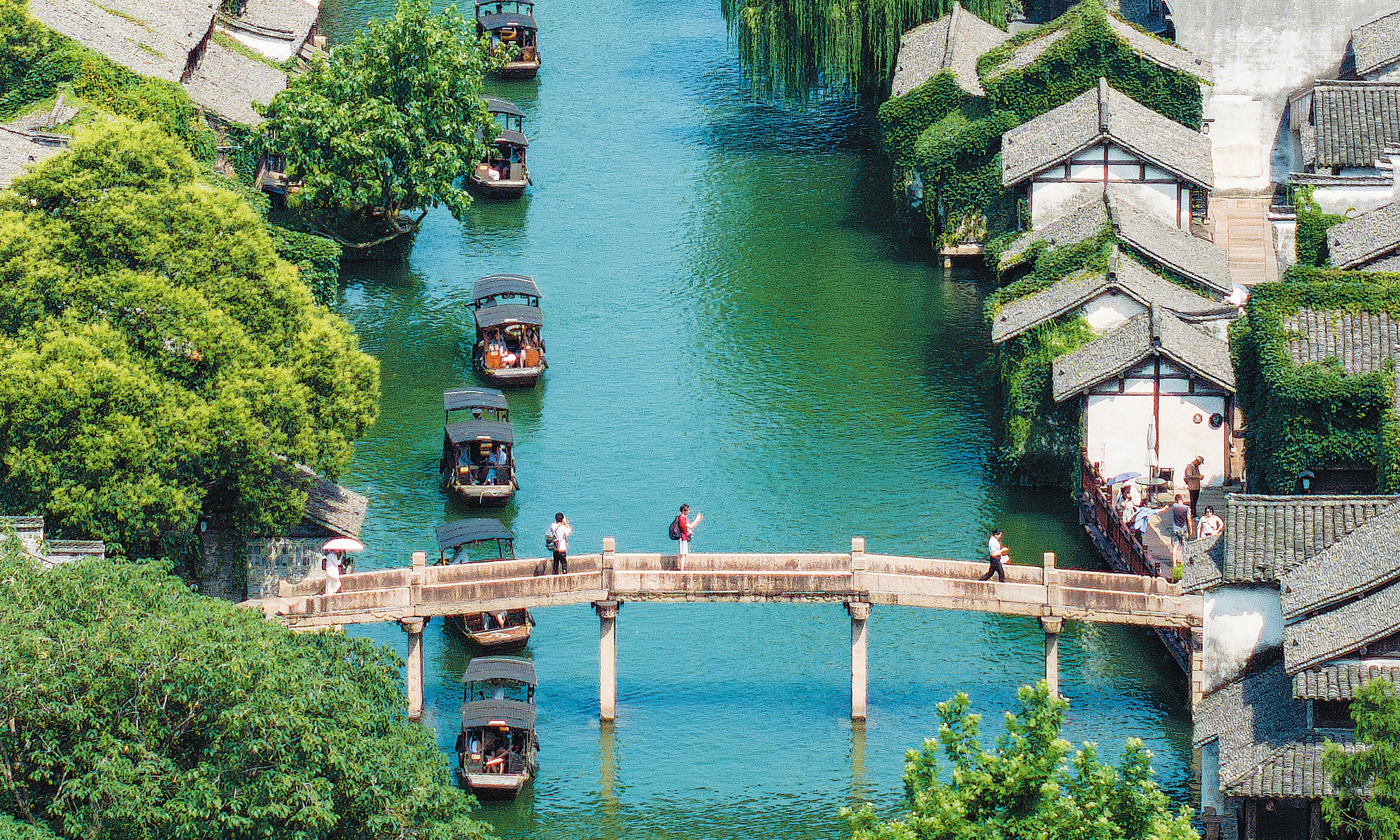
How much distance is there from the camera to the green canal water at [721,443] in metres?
77.4

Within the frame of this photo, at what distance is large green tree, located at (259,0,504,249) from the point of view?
10900cm

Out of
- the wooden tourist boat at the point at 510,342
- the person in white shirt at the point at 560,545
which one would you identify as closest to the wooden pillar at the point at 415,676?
the person in white shirt at the point at 560,545

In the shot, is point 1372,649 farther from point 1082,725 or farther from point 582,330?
point 582,330

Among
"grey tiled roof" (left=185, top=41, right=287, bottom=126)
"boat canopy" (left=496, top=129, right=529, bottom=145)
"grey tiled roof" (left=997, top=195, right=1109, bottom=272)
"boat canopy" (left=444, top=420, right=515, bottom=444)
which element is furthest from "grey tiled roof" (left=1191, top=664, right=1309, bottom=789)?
"boat canopy" (left=496, top=129, right=529, bottom=145)

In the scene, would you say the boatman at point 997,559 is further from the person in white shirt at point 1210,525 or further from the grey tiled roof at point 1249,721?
the grey tiled roof at point 1249,721

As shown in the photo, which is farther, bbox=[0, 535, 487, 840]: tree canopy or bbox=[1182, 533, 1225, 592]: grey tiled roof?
bbox=[1182, 533, 1225, 592]: grey tiled roof

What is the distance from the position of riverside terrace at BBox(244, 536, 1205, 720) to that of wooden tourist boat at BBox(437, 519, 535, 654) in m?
1.65

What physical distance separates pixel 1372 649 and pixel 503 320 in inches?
1841

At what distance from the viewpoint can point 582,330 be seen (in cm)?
10900

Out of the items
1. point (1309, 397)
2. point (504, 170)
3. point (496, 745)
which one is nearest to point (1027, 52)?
point (504, 170)

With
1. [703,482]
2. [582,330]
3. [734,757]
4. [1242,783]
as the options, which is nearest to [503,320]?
[582,330]

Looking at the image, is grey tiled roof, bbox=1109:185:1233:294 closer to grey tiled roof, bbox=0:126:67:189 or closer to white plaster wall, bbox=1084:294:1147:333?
white plaster wall, bbox=1084:294:1147:333

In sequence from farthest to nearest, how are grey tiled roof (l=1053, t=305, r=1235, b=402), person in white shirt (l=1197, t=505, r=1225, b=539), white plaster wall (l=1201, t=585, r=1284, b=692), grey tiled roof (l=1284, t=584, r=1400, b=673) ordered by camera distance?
grey tiled roof (l=1053, t=305, r=1235, b=402), person in white shirt (l=1197, t=505, r=1225, b=539), white plaster wall (l=1201, t=585, r=1284, b=692), grey tiled roof (l=1284, t=584, r=1400, b=673)

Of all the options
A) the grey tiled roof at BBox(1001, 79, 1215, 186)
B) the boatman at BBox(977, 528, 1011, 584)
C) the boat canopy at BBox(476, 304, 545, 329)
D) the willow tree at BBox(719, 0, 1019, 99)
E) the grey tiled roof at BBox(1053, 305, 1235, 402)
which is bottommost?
the boatman at BBox(977, 528, 1011, 584)
